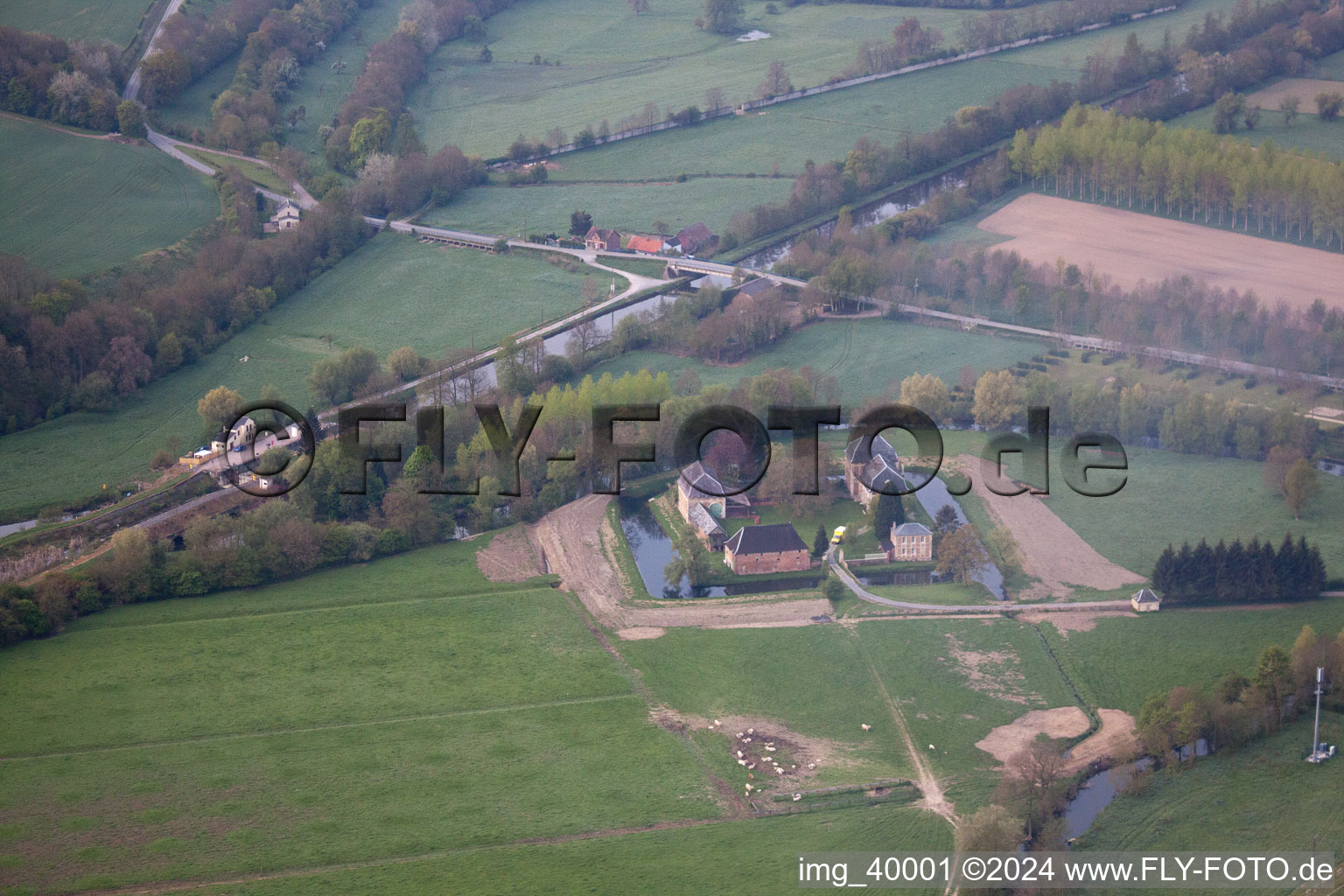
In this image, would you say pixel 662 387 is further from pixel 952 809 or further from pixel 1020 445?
pixel 952 809

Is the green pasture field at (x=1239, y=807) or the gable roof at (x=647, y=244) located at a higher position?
the gable roof at (x=647, y=244)

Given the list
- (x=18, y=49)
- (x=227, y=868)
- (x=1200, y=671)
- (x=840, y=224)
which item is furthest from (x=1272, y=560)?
(x=18, y=49)

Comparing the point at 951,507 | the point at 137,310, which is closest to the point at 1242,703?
the point at 951,507

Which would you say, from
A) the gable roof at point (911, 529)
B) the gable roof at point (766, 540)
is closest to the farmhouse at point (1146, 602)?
the gable roof at point (911, 529)

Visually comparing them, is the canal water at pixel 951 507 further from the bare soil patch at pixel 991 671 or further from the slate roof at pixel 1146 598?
the slate roof at pixel 1146 598

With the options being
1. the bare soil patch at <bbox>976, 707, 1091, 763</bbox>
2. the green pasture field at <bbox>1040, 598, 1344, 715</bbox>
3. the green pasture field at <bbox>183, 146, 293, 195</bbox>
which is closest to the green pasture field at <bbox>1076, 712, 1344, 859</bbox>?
the bare soil patch at <bbox>976, 707, 1091, 763</bbox>

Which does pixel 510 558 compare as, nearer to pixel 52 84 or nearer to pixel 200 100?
pixel 52 84
